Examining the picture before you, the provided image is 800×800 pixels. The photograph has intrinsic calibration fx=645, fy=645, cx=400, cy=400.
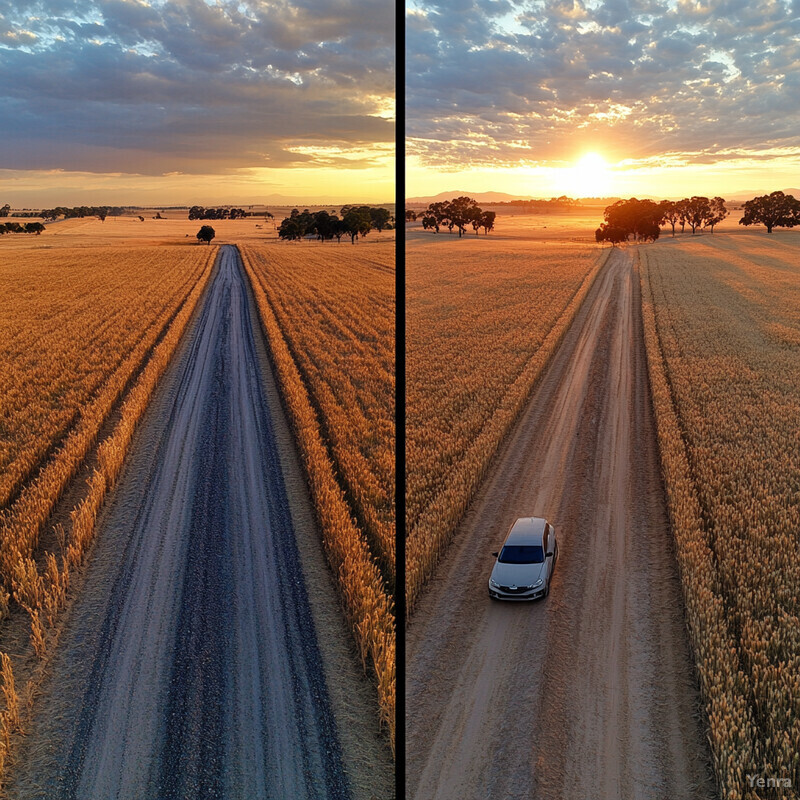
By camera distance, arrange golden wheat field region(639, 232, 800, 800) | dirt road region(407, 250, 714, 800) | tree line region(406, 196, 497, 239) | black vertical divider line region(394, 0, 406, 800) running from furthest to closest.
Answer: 1. tree line region(406, 196, 497, 239)
2. golden wheat field region(639, 232, 800, 800)
3. dirt road region(407, 250, 714, 800)
4. black vertical divider line region(394, 0, 406, 800)

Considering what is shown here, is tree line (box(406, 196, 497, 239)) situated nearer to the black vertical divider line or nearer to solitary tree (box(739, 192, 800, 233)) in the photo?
solitary tree (box(739, 192, 800, 233))

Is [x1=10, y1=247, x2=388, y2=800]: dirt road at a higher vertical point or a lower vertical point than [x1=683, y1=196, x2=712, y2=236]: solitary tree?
lower

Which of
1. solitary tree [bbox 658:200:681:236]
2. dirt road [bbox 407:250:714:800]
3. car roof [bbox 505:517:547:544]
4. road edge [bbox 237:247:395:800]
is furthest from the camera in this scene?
solitary tree [bbox 658:200:681:236]

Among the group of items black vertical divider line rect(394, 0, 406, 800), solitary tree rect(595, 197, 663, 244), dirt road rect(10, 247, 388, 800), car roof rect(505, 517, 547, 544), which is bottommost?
car roof rect(505, 517, 547, 544)

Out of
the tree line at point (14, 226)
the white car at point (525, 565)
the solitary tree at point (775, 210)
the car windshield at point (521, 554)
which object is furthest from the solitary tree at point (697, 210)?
the tree line at point (14, 226)

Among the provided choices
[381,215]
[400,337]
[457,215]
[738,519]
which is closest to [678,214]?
[457,215]

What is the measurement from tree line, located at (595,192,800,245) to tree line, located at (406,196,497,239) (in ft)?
82.4

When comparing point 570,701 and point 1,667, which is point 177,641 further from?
point 570,701

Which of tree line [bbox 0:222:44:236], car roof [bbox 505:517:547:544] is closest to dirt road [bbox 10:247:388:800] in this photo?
car roof [bbox 505:517:547:544]

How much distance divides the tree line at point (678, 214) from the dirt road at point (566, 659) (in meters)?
113

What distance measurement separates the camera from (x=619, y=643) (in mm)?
9633

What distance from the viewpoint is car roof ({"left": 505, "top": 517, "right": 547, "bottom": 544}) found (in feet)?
38.0

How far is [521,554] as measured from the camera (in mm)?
11242

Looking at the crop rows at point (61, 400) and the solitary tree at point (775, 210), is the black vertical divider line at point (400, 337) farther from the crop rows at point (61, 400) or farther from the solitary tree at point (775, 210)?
the solitary tree at point (775, 210)
